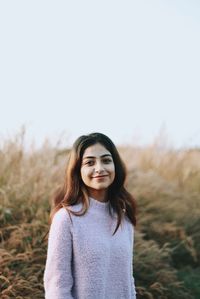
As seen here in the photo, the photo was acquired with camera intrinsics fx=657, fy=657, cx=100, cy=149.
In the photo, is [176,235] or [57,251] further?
[176,235]

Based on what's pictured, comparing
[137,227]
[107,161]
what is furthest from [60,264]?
[137,227]

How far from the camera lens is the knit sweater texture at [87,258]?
2527 millimetres

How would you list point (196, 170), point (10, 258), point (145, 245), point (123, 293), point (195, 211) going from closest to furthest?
1. point (123, 293)
2. point (10, 258)
3. point (145, 245)
4. point (195, 211)
5. point (196, 170)

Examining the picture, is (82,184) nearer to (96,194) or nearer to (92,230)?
(96,194)

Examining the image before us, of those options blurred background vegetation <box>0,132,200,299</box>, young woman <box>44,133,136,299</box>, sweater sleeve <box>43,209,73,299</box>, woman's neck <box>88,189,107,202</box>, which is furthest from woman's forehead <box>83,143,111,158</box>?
blurred background vegetation <box>0,132,200,299</box>

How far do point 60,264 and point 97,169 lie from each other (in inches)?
16.7

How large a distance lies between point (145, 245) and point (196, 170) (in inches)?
140

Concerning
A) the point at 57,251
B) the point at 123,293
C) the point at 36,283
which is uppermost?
the point at 57,251

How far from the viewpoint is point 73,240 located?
8.41 feet

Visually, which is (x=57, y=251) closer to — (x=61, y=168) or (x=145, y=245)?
(x=145, y=245)

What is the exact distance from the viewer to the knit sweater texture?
8.29ft

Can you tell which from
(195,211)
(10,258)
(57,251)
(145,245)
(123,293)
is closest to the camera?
(57,251)

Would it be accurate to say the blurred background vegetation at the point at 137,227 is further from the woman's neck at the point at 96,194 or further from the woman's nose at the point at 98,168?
the woman's nose at the point at 98,168

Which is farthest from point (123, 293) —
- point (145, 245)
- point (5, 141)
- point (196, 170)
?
point (196, 170)
